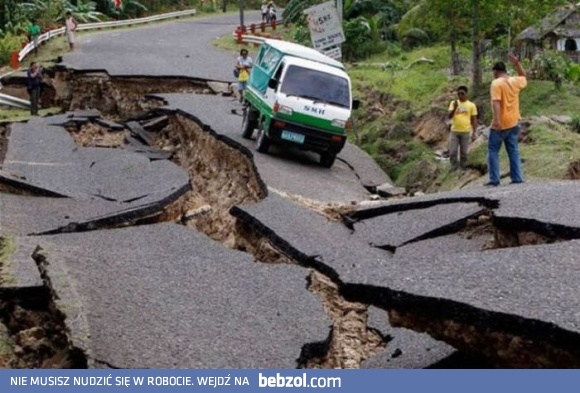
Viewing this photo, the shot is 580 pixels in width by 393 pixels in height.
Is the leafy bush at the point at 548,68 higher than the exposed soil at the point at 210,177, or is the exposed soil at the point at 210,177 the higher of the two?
the leafy bush at the point at 548,68

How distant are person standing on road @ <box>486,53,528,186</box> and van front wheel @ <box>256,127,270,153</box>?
5.21 metres

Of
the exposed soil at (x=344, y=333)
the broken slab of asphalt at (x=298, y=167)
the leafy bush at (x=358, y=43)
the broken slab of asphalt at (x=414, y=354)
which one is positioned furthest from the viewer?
the leafy bush at (x=358, y=43)

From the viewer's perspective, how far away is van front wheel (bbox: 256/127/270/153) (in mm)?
16219

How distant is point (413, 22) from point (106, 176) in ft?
52.3

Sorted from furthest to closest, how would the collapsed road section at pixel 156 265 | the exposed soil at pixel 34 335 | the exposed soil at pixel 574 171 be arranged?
the exposed soil at pixel 574 171 → the collapsed road section at pixel 156 265 → the exposed soil at pixel 34 335

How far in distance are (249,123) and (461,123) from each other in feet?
15.0

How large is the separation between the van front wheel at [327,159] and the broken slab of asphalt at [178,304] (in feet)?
A: 20.6

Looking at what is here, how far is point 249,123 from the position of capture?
17281 millimetres

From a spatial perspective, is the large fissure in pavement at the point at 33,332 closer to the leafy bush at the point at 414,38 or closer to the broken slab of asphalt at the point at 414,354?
the broken slab of asphalt at the point at 414,354

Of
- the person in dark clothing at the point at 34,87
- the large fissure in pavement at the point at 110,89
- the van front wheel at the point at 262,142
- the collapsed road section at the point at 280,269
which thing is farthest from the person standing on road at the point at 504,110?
the person in dark clothing at the point at 34,87

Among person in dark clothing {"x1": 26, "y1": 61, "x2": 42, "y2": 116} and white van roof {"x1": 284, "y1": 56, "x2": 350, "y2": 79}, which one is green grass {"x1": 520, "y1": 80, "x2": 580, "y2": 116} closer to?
white van roof {"x1": 284, "y1": 56, "x2": 350, "y2": 79}

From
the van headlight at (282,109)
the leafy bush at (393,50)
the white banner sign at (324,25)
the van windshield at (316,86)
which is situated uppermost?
the white banner sign at (324,25)

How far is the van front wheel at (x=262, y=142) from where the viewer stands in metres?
16.2

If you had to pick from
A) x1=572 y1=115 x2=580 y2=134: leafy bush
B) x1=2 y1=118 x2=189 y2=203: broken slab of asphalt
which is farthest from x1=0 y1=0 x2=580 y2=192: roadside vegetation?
x1=2 y1=118 x2=189 y2=203: broken slab of asphalt
